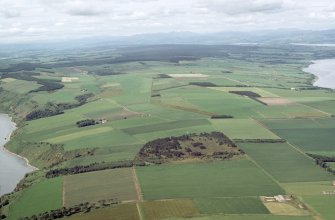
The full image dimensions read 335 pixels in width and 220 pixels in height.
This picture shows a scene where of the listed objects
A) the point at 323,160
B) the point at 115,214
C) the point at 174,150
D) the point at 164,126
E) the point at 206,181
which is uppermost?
the point at 164,126

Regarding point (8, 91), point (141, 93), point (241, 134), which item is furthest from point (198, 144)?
point (8, 91)

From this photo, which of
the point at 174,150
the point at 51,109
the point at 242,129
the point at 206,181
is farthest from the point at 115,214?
the point at 51,109

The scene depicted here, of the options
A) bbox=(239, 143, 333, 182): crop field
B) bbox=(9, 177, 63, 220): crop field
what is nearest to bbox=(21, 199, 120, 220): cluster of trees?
bbox=(9, 177, 63, 220): crop field

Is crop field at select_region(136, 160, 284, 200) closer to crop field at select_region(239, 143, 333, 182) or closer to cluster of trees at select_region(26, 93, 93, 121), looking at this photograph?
crop field at select_region(239, 143, 333, 182)

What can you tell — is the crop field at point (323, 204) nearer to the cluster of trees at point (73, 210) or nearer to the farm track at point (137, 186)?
the farm track at point (137, 186)

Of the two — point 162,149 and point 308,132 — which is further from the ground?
point 308,132

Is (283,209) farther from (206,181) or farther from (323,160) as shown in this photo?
(323,160)

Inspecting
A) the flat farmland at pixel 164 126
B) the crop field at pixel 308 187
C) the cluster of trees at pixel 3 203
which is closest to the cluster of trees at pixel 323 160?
the crop field at pixel 308 187
